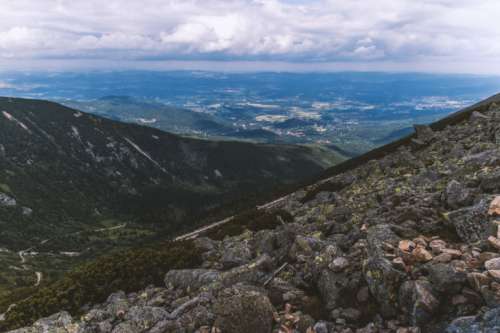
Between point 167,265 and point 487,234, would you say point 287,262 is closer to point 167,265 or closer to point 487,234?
point 487,234

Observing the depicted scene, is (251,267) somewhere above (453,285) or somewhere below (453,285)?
below

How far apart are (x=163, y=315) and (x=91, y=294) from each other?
487 inches

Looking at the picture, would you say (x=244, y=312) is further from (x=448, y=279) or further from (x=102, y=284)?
(x=102, y=284)

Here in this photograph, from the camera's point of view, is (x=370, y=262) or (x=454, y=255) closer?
(x=454, y=255)

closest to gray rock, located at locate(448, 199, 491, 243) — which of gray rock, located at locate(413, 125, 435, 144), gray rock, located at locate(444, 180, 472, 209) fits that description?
gray rock, located at locate(444, 180, 472, 209)

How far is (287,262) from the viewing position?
63.6 ft

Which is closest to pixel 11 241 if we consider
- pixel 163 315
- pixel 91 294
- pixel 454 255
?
pixel 91 294

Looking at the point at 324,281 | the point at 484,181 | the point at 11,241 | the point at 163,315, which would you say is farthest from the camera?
the point at 11,241

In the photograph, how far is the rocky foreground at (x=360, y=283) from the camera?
448 inches

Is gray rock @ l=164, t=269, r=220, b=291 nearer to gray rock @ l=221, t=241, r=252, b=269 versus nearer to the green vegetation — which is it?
gray rock @ l=221, t=241, r=252, b=269

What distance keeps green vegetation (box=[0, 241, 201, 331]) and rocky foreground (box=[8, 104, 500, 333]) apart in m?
1.85

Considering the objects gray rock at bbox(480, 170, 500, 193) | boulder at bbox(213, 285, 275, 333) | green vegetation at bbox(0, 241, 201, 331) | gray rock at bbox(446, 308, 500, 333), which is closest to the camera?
gray rock at bbox(446, 308, 500, 333)

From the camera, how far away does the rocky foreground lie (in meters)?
11.4

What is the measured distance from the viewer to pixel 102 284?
A: 1099 inches
